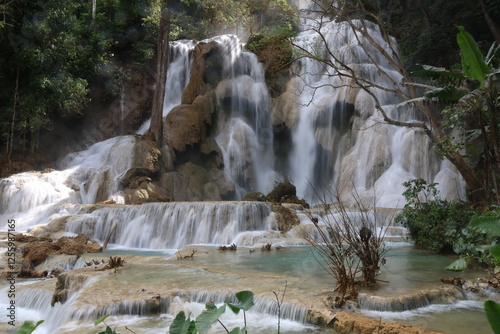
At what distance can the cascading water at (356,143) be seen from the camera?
16.4 metres

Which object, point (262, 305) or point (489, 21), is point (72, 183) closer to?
point (262, 305)

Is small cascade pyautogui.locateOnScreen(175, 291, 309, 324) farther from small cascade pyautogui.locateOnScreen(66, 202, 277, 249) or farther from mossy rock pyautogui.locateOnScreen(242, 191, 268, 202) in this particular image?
mossy rock pyautogui.locateOnScreen(242, 191, 268, 202)

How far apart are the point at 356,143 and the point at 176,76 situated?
36.8 feet

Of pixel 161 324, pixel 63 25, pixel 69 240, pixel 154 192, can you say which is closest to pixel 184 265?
pixel 161 324

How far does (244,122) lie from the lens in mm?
22531

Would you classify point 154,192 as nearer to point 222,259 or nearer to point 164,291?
point 222,259

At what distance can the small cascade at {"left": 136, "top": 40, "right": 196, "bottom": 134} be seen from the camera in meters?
23.6

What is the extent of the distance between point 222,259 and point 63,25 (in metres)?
15.9

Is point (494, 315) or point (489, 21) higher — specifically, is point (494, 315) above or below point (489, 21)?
below

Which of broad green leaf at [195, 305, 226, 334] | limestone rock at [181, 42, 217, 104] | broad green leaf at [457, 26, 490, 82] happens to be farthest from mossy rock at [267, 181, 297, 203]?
broad green leaf at [195, 305, 226, 334]

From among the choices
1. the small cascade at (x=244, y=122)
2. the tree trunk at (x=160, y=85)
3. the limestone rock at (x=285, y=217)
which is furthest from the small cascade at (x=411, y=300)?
the tree trunk at (x=160, y=85)

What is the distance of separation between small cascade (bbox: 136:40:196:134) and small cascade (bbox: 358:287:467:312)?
1944 cm

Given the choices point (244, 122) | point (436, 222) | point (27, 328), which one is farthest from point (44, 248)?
point (244, 122)

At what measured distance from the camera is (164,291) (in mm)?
5418
